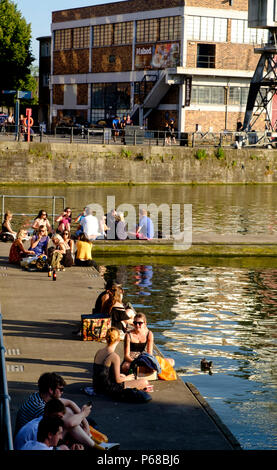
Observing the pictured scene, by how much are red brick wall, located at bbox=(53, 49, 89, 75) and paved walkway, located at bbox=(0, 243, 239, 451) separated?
62.9m

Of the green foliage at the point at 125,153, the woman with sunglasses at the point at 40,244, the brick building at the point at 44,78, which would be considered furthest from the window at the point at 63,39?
the woman with sunglasses at the point at 40,244

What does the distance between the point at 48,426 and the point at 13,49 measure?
78.5m

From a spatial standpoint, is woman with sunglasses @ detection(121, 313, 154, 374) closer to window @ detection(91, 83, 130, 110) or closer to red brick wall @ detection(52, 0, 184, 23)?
red brick wall @ detection(52, 0, 184, 23)

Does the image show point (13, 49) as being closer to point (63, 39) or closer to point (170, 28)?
point (63, 39)

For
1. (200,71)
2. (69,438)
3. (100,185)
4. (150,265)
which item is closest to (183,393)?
(69,438)

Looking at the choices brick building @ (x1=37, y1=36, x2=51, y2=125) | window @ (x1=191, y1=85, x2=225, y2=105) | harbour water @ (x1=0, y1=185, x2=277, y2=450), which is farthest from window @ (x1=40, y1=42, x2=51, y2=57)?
harbour water @ (x1=0, y1=185, x2=277, y2=450)

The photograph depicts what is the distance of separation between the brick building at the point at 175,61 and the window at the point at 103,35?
86mm

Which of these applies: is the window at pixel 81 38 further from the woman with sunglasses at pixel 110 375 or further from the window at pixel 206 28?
the woman with sunglasses at pixel 110 375

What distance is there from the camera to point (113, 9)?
77125 millimetres

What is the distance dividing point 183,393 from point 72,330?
374 centimetres

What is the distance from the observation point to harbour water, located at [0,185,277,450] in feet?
41.1

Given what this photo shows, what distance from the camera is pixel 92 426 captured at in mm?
10156

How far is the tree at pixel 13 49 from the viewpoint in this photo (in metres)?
A: 83.7

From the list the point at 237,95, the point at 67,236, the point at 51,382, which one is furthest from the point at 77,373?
the point at 237,95
